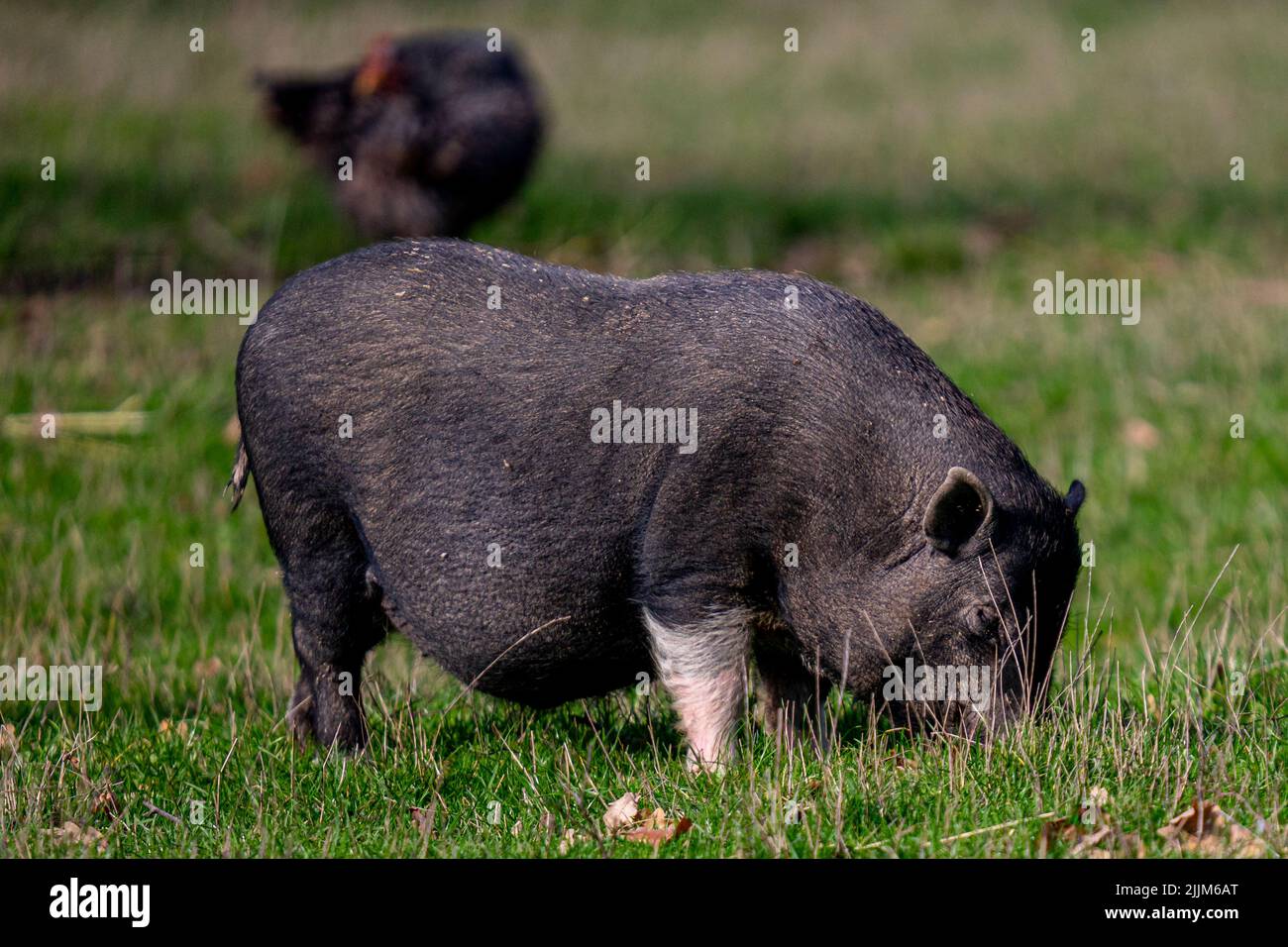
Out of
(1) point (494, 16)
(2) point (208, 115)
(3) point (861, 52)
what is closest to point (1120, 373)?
(2) point (208, 115)

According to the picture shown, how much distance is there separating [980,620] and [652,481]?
3.19 feet

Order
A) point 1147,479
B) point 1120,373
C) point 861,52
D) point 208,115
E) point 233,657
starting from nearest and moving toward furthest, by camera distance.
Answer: point 233,657 < point 1147,479 < point 1120,373 < point 208,115 < point 861,52

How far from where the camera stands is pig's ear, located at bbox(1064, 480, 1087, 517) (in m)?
4.61

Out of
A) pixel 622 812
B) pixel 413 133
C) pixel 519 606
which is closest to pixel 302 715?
pixel 519 606

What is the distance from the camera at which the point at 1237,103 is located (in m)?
19.2

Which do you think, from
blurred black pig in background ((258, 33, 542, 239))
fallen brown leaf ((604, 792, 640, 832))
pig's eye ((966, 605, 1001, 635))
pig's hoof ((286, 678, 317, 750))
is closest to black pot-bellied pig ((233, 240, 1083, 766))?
pig's eye ((966, 605, 1001, 635))

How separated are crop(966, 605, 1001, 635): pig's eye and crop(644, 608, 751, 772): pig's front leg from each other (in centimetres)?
62

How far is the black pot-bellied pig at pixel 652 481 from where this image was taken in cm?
442

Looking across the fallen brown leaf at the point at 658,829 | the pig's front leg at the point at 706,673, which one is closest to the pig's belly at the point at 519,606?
the pig's front leg at the point at 706,673

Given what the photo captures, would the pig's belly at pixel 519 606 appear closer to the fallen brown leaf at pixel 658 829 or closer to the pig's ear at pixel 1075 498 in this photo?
the fallen brown leaf at pixel 658 829

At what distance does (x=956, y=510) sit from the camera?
14.1 ft

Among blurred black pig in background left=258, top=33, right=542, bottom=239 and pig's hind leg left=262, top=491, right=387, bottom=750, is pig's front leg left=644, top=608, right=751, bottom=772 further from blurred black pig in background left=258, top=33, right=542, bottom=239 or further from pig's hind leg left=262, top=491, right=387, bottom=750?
blurred black pig in background left=258, top=33, right=542, bottom=239

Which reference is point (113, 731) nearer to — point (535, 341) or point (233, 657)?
point (233, 657)

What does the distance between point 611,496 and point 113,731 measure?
1.98 meters
